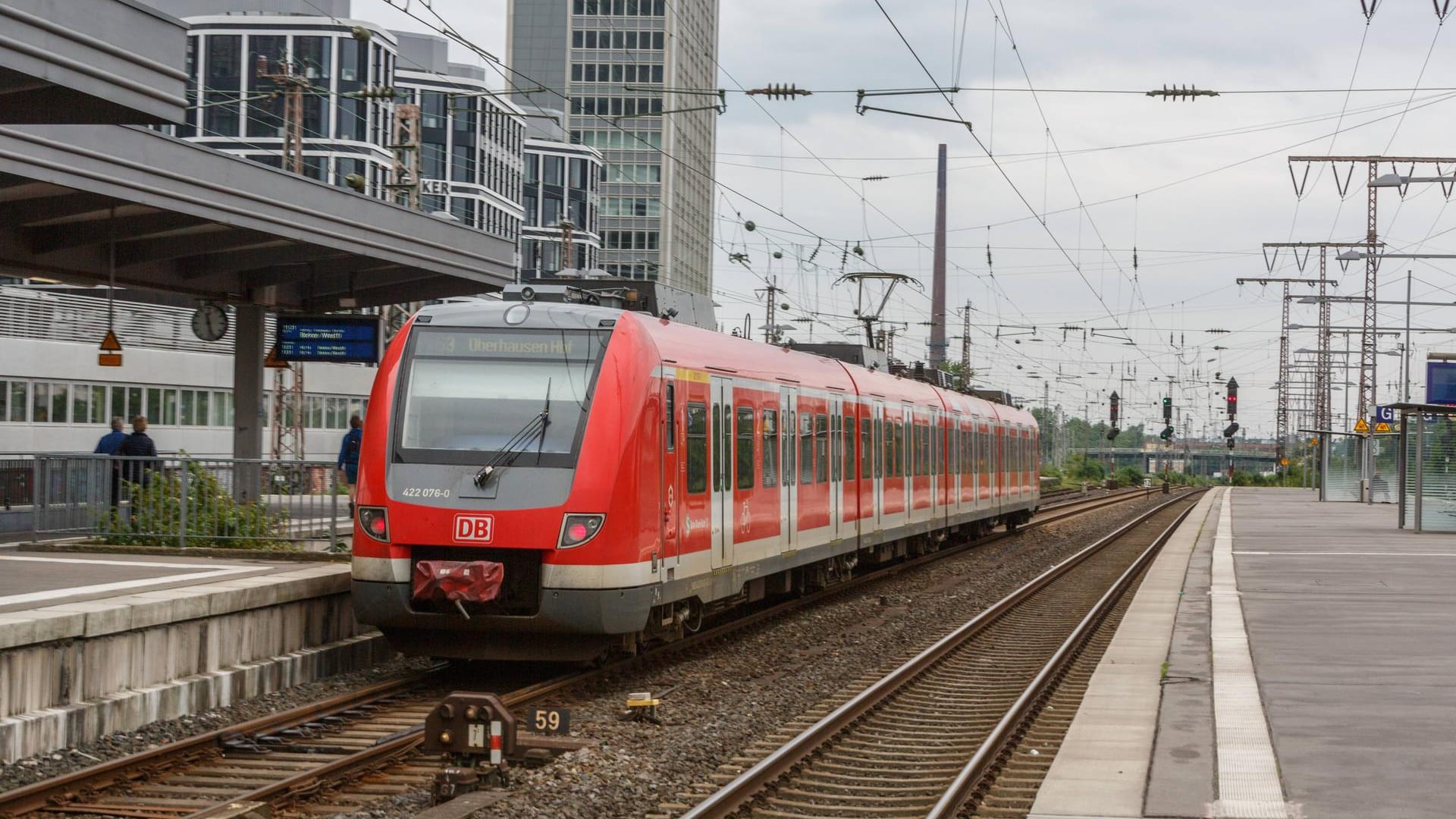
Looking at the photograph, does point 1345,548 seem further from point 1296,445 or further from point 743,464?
point 1296,445

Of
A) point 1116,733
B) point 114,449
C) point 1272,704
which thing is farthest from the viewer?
point 114,449

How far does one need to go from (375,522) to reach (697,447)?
313cm

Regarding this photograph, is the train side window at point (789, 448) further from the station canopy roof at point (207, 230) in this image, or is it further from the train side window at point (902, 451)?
the train side window at point (902, 451)

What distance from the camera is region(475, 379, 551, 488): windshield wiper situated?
469 inches

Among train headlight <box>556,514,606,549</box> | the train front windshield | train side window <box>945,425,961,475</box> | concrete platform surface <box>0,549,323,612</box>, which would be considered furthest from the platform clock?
train side window <box>945,425,961,475</box>

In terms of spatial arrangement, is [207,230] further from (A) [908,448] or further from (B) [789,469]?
(A) [908,448]

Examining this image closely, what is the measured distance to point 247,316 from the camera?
20703 millimetres

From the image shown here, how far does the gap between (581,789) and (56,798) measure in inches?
102

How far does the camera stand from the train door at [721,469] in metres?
14.6

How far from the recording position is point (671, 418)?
1336 centimetres

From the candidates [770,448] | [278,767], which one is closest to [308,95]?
[770,448]

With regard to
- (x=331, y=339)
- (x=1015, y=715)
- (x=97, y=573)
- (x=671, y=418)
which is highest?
(x=331, y=339)

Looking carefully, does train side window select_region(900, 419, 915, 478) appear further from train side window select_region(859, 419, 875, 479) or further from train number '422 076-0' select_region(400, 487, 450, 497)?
train number '422 076-0' select_region(400, 487, 450, 497)

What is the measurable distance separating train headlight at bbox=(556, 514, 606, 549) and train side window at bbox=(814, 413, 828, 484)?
24.0ft
